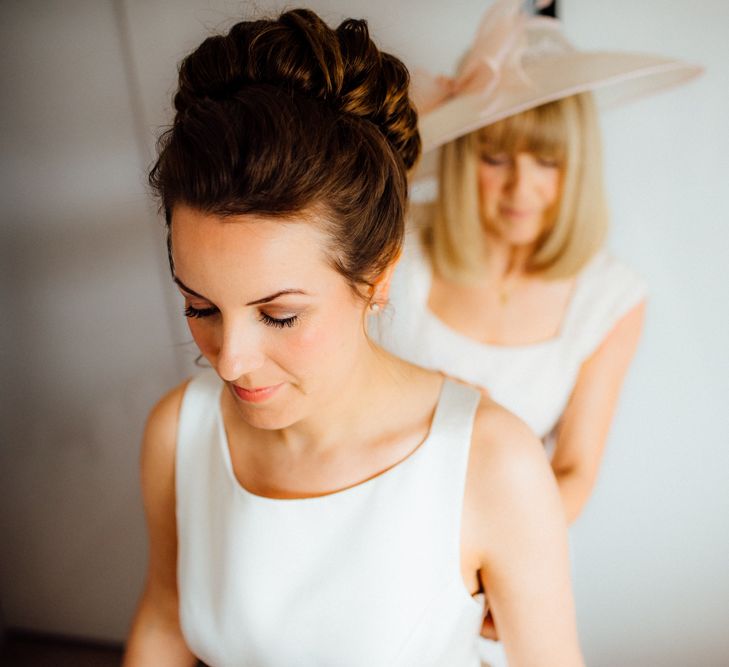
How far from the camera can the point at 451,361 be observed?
3.68ft

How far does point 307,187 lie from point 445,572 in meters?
0.49

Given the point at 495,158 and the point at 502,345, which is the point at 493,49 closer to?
the point at 495,158

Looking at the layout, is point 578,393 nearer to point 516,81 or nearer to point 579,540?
point 579,540

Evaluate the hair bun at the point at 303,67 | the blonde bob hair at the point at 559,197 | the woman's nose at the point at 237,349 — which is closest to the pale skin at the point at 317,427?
the woman's nose at the point at 237,349

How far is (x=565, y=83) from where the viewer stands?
944 millimetres

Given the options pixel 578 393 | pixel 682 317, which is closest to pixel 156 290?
pixel 578 393

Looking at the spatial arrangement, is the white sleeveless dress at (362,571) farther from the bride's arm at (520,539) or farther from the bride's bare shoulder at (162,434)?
the bride's bare shoulder at (162,434)

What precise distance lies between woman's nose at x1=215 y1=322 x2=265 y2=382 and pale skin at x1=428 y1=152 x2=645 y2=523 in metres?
0.49

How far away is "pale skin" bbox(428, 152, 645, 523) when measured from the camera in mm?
1006

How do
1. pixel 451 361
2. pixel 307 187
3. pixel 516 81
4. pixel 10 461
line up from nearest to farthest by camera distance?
pixel 307 187
pixel 516 81
pixel 451 361
pixel 10 461

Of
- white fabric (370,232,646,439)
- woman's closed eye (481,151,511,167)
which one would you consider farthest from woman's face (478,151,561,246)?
white fabric (370,232,646,439)

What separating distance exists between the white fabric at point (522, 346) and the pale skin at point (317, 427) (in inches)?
8.7

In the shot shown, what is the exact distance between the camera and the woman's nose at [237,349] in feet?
2.27

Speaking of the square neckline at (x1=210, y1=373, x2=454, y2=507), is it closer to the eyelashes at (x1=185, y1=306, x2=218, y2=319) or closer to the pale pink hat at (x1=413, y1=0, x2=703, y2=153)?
the eyelashes at (x1=185, y1=306, x2=218, y2=319)
